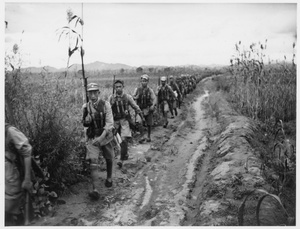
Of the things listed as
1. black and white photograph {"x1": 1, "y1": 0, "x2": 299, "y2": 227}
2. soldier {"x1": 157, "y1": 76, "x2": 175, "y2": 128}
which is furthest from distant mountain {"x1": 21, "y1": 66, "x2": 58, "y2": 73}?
soldier {"x1": 157, "y1": 76, "x2": 175, "y2": 128}

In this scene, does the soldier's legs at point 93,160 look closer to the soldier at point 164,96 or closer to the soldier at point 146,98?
the soldier at point 146,98

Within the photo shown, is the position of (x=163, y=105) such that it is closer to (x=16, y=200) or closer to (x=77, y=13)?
(x=77, y=13)

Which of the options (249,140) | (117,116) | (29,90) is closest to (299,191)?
(249,140)

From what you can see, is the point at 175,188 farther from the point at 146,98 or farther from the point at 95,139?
the point at 146,98

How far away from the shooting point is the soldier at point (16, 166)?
302 cm

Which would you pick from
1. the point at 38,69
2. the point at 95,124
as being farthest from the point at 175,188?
the point at 38,69

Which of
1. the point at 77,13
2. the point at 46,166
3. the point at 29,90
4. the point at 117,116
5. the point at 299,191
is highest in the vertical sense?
the point at 77,13

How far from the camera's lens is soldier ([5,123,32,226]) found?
9.91 ft

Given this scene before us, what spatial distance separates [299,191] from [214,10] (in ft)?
9.78

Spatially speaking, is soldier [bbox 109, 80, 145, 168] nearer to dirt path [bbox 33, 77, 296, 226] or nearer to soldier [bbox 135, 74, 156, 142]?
dirt path [bbox 33, 77, 296, 226]

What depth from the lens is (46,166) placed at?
3975 mm

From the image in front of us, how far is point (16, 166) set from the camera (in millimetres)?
3135

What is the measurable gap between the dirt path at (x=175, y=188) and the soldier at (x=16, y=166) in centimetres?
72

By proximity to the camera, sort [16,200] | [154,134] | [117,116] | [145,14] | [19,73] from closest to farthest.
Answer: [16,200] → [19,73] → [145,14] → [117,116] → [154,134]
